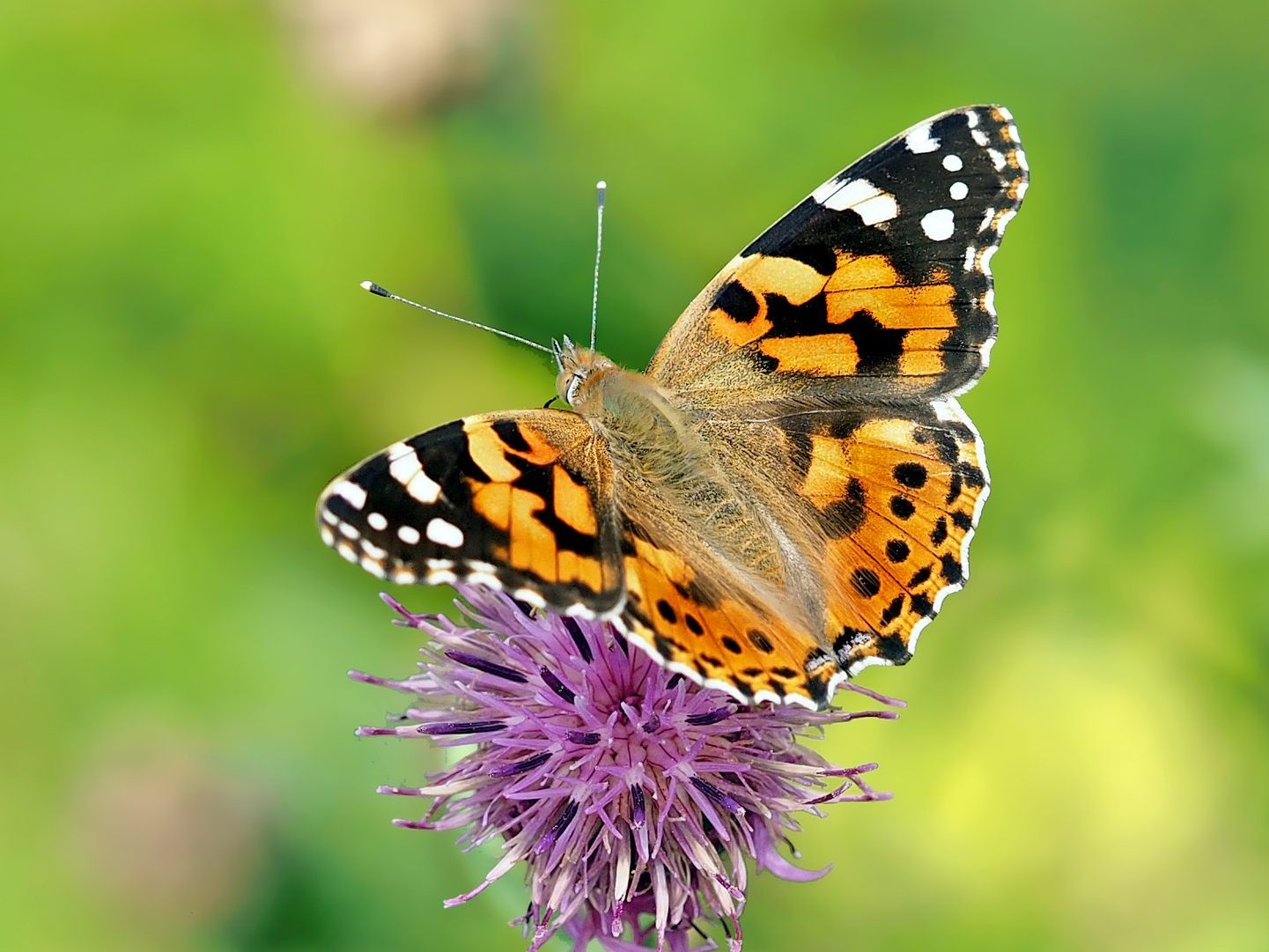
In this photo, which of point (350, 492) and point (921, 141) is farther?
point (921, 141)

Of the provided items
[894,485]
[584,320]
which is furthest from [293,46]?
[894,485]

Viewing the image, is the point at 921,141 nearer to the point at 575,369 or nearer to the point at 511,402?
the point at 575,369

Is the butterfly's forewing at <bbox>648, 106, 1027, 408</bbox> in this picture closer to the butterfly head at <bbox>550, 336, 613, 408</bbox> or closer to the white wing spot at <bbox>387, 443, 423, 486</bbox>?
the butterfly head at <bbox>550, 336, 613, 408</bbox>

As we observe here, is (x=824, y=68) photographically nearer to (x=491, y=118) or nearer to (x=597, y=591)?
(x=491, y=118)

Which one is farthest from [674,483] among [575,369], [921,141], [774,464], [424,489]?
[921,141]

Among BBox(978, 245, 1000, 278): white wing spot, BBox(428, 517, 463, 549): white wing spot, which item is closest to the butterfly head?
BBox(428, 517, 463, 549): white wing spot

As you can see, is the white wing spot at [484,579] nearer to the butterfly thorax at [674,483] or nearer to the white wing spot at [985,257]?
the butterfly thorax at [674,483]

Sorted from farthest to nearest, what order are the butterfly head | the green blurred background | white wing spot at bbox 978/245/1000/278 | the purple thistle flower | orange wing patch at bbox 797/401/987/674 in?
the green blurred background → the butterfly head → white wing spot at bbox 978/245/1000/278 → the purple thistle flower → orange wing patch at bbox 797/401/987/674
